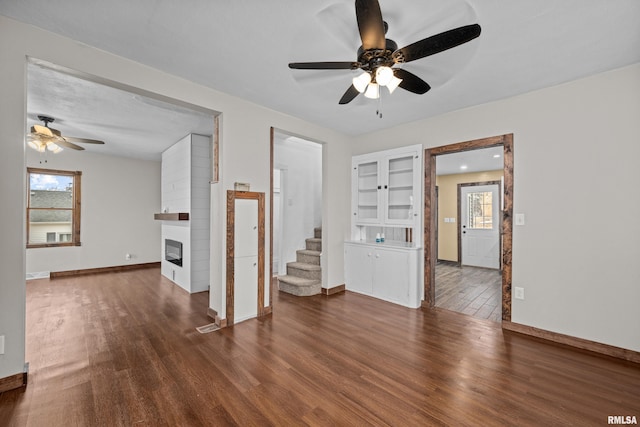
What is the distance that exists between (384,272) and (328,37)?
3.25m

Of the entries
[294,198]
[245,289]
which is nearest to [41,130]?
[245,289]

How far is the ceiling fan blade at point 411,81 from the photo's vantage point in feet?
7.13

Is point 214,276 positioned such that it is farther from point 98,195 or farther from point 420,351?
point 98,195

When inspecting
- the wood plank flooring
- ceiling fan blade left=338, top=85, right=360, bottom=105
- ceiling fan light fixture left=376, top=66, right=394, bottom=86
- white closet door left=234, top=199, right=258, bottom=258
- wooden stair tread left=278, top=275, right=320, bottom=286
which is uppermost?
ceiling fan blade left=338, top=85, right=360, bottom=105

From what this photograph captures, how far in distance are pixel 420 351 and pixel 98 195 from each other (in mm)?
7372

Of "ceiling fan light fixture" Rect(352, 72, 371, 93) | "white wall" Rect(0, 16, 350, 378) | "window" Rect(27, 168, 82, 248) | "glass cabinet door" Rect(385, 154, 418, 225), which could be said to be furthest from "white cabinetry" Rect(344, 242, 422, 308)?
"window" Rect(27, 168, 82, 248)

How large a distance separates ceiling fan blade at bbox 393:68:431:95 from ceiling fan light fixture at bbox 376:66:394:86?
301mm

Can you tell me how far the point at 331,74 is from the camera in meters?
2.75

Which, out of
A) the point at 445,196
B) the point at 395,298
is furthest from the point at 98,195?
the point at 445,196

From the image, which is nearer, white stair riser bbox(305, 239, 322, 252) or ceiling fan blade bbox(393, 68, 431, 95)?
ceiling fan blade bbox(393, 68, 431, 95)

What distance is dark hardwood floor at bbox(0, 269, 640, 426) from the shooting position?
1752 mm

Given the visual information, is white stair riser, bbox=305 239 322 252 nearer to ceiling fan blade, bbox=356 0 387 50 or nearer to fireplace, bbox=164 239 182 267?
fireplace, bbox=164 239 182 267

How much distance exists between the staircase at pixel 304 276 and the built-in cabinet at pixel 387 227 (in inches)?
22.3

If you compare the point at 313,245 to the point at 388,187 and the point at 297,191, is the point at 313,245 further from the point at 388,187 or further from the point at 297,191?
the point at 388,187
